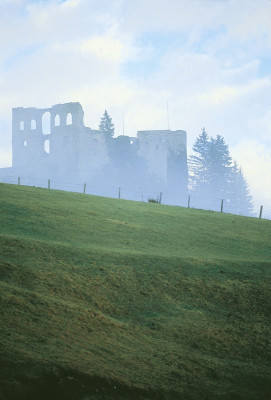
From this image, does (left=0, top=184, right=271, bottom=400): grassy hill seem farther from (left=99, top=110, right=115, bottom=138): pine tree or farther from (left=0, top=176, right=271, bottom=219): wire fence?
(left=99, top=110, right=115, bottom=138): pine tree

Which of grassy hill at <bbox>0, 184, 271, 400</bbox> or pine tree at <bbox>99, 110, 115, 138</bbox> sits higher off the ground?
pine tree at <bbox>99, 110, 115, 138</bbox>

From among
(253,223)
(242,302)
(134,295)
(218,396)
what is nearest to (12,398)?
(218,396)

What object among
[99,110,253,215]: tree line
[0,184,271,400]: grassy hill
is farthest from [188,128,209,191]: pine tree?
[0,184,271,400]: grassy hill

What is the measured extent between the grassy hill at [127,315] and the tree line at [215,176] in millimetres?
59426

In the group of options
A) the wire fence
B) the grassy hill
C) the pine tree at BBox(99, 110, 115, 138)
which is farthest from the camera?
the pine tree at BBox(99, 110, 115, 138)

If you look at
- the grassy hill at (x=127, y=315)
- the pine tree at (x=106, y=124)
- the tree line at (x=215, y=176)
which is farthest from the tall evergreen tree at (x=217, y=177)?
the grassy hill at (x=127, y=315)

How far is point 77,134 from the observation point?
6731cm

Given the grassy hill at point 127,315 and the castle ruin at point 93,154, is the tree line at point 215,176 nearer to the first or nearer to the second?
the castle ruin at point 93,154

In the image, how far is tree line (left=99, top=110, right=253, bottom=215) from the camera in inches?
2872

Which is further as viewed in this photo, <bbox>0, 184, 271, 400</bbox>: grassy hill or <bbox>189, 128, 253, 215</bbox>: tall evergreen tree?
<bbox>189, 128, 253, 215</bbox>: tall evergreen tree

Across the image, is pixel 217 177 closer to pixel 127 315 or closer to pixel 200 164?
pixel 200 164

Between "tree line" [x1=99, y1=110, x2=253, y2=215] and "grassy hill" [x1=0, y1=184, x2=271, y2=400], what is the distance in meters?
59.4

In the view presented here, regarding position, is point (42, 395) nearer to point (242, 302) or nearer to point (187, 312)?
point (187, 312)

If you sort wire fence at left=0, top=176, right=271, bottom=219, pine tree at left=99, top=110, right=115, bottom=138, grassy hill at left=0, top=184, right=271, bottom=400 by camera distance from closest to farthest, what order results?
grassy hill at left=0, top=184, right=271, bottom=400 → wire fence at left=0, top=176, right=271, bottom=219 → pine tree at left=99, top=110, right=115, bottom=138
